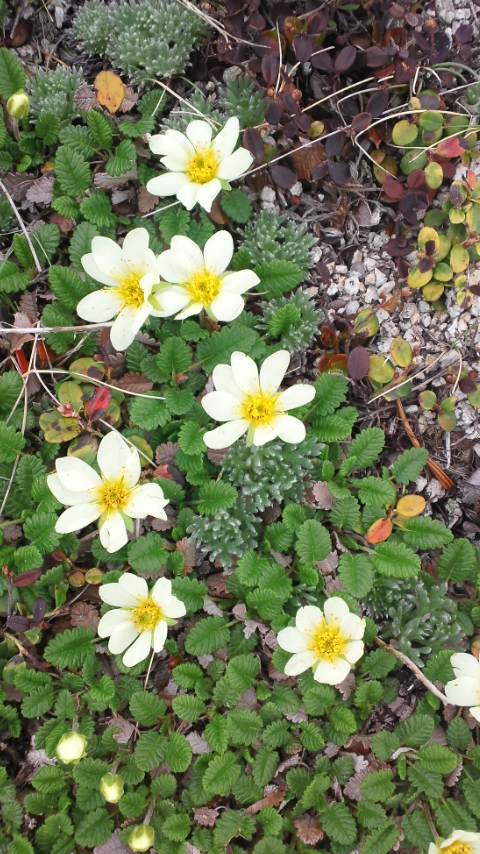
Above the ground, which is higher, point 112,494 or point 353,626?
point 112,494

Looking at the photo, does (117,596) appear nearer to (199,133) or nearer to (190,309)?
(190,309)

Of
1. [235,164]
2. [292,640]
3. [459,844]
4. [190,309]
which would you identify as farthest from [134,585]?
[235,164]

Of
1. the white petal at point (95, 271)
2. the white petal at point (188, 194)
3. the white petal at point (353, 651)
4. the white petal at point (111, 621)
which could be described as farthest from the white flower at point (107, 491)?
the white petal at point (188, 194)

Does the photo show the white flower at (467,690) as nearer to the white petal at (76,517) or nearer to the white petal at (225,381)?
the white petal at (225,381)

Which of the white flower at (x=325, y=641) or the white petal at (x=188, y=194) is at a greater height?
the white petal at (x=188, y=194)

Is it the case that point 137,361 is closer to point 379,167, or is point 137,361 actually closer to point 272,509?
point 272,509

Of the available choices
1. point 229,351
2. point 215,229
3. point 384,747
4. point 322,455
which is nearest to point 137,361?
point 229,351
